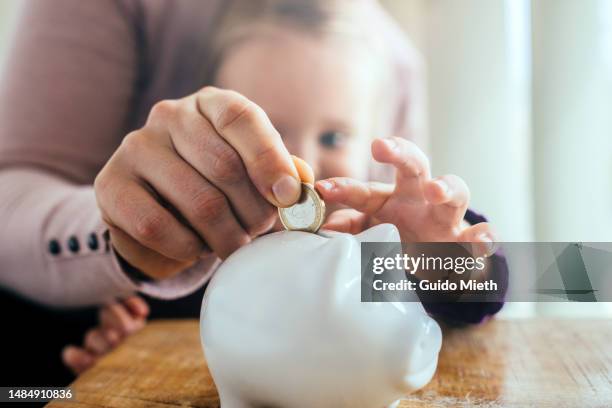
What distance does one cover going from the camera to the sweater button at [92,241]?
0.54 metres

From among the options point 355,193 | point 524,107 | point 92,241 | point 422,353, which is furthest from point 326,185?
point 524,107

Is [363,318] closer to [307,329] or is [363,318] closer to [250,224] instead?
[307,329]

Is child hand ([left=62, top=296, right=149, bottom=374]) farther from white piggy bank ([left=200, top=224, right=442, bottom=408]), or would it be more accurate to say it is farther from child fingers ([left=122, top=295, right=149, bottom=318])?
white piggy bank ([left=200, top=224, right=442, bottom=408])

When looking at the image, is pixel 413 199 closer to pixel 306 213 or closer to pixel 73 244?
pixel 306 213

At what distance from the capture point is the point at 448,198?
0.40 metres

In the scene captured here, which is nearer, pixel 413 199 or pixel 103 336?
pixel 413 199

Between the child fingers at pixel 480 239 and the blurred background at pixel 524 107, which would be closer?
the child fingers at pixel 480 239

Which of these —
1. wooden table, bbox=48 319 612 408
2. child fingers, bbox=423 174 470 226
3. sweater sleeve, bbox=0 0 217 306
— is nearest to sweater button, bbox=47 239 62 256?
sweater sleeve, bbox=0 0 217 306

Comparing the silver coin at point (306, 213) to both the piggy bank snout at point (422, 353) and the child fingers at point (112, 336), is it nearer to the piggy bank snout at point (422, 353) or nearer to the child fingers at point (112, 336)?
the piggy bank snout at point (422, 353)

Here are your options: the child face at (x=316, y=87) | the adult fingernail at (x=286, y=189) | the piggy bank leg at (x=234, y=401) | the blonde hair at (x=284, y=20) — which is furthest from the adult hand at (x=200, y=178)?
the blonde hair at (x=284, y=20)

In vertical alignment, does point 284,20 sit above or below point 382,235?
above

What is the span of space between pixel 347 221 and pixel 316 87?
0.39 metres

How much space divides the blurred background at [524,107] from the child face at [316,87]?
14cm

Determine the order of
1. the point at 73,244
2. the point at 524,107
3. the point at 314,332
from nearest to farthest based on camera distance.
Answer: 1. the point at 314,332
2. the point at 73,244
3. the point at 524,107
